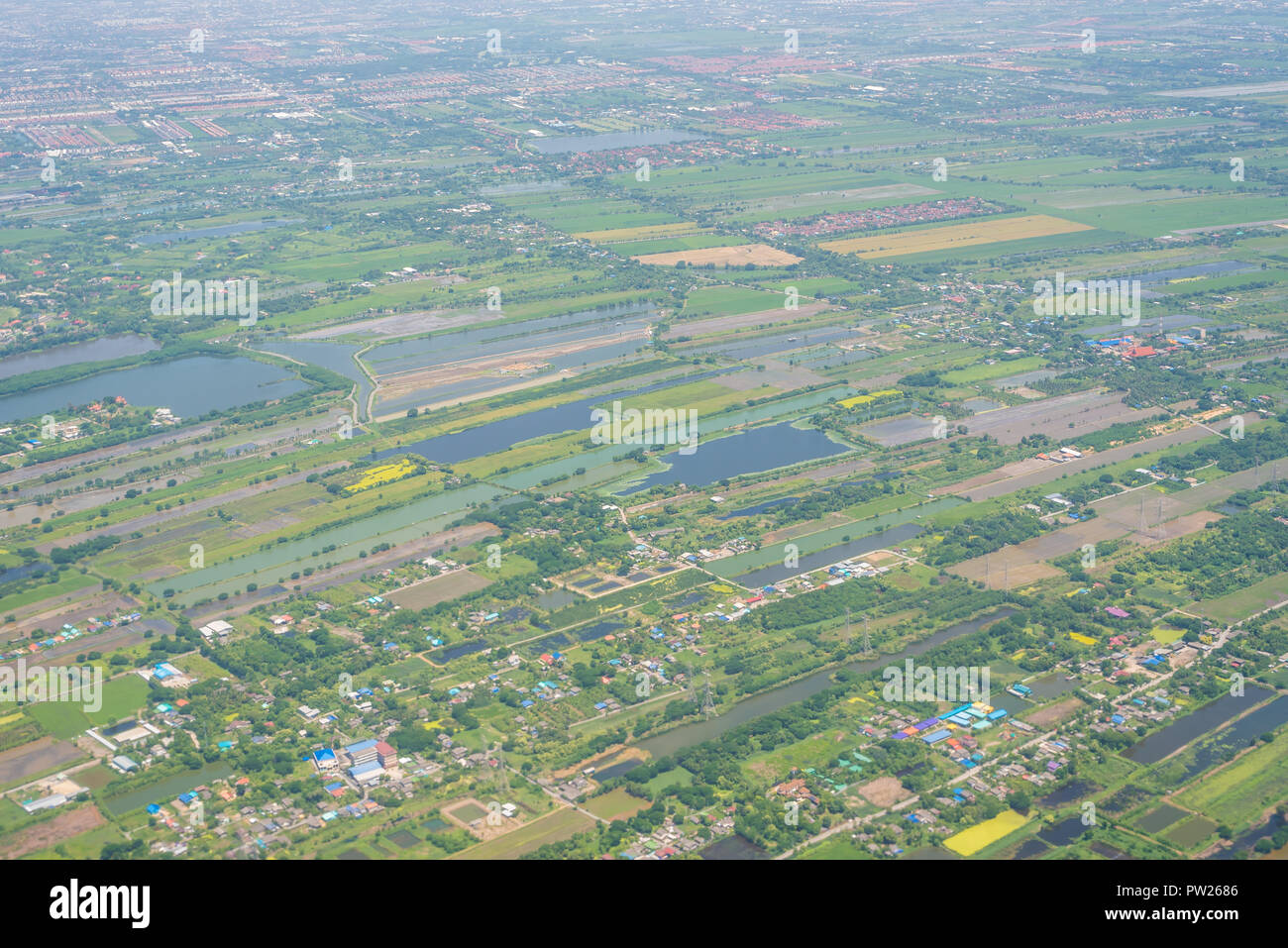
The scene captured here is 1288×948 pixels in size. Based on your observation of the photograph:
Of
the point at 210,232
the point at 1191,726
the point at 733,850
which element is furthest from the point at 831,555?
the point at 210,232

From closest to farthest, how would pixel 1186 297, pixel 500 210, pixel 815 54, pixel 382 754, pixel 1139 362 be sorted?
pixel 382 754 < pixel 1139 362 < pixel 1186 297 < pixel 500 210 < pixel 815 54

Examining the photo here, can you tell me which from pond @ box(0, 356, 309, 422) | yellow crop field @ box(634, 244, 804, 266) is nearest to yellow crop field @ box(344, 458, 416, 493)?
pond @ box(0, 356, 309, 422)

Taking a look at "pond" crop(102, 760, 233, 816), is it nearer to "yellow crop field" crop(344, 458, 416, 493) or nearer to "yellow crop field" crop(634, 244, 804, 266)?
"yellow crop field" crop(344, 458, 416, 493)

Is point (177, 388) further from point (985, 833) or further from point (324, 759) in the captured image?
point (985, 833)

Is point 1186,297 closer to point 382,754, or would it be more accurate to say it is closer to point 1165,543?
point 1165,543

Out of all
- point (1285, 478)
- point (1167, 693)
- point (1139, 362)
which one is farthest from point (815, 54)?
point (1167, 693)

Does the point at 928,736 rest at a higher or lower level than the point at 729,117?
lower

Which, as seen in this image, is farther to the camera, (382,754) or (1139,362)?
(1139,362)

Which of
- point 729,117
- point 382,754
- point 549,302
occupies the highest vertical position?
point 729,117
